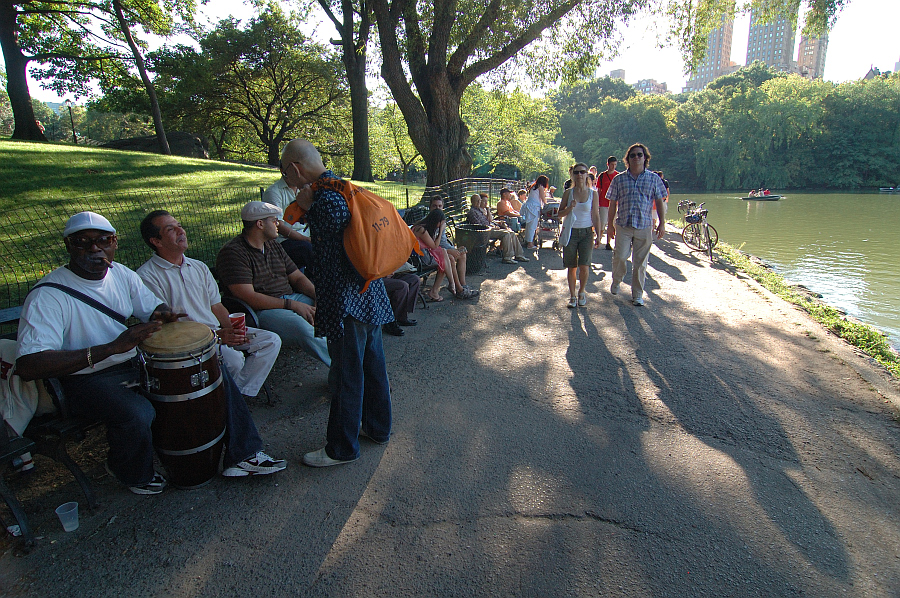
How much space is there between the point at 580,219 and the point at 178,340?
5.05m

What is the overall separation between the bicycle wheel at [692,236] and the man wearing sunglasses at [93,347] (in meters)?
11.3

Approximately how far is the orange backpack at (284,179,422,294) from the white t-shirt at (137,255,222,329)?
1249 mm

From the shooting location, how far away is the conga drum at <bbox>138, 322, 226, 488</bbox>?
261 cm

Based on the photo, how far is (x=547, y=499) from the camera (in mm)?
2816

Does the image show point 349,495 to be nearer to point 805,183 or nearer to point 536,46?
point 536,46

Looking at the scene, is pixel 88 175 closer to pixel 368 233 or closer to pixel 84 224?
pixel 84 224

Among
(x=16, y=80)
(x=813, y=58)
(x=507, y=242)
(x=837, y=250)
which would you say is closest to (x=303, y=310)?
(x=507, y=242)

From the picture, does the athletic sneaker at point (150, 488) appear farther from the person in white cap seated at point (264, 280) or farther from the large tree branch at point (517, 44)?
the large tree branch at point (517, 44)

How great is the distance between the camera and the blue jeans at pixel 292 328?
164 inches

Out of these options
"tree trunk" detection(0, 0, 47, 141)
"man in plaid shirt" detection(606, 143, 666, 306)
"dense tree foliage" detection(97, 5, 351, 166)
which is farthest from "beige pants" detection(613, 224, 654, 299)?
"dense tree foliage" detection(97, 5, 351, 166)

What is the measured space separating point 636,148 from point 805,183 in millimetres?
63652

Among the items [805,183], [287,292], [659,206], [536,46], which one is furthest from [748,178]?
[287,292]

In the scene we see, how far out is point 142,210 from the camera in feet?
27.0

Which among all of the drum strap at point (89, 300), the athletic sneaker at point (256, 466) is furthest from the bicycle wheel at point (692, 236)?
the drum strap at point (89, 300)
